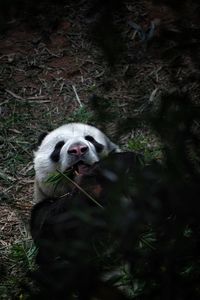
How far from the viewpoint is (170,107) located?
228 cm

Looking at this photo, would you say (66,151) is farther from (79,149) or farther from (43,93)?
(43,93)

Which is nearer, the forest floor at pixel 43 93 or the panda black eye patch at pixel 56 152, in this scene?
the panda black eye patch at pixel 56 152

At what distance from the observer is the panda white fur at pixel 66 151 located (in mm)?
5422

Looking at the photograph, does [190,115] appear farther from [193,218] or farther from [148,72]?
[148,72]

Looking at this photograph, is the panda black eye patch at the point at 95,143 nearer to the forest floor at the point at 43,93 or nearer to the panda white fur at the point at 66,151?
the panda white fur at the point at 66,151

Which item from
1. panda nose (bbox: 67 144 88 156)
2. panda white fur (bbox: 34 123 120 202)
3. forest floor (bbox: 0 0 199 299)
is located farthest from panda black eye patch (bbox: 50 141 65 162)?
forest floor (bbox: 0 0 199 299)

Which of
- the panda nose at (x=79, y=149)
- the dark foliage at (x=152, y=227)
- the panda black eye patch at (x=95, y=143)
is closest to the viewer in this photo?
the dark foliage at (x=152, y=227)

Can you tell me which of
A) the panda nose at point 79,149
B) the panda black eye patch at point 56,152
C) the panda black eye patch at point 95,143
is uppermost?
the panda nose at point 79,149

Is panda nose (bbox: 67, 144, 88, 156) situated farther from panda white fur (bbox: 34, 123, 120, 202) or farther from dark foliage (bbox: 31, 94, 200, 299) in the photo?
dark foliage (bbox: 31, 94, 200, 299)

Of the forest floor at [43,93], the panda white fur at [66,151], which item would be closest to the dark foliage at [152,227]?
the panda white fur at [66,151]

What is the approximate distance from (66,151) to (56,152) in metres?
0.41

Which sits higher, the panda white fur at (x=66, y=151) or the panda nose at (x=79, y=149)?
the panda nose at (x=79, y=149)

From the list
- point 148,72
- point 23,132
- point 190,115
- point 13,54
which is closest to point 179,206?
point 190,115

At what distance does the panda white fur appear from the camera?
5.42m
